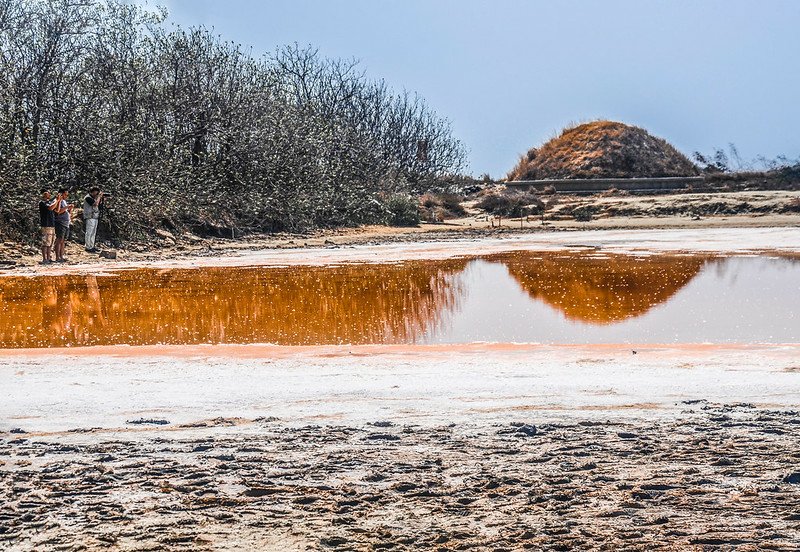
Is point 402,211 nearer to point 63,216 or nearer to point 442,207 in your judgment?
point 442,207

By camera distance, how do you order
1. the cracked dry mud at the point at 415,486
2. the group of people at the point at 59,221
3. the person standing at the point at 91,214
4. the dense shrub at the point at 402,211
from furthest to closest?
1. the dense shrub at the point at 402,211
2. the person standing at the point at 91,214
3. the group of people at the point at 59,221
4. the cracked dry mud at the point at 415,486

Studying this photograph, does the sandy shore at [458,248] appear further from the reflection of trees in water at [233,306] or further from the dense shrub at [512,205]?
the dense shrub at [512,205]

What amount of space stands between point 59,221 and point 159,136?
8617 mm

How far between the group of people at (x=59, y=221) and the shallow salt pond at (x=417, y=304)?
2.40 m

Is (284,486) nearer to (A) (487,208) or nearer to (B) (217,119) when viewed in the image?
(B) (217,119)

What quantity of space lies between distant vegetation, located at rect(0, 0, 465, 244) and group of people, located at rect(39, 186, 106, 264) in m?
1.31

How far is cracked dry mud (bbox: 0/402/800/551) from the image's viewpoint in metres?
4.40

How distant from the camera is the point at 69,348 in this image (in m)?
10.2

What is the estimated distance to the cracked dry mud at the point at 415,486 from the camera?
440 centimetres

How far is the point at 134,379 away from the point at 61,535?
3.69 m

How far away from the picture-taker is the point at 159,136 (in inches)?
1178

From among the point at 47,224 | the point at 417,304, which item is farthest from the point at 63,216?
the point at 417,304

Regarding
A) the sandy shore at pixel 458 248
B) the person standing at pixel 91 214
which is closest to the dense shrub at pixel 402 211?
the sandy shore at pixel 458 248

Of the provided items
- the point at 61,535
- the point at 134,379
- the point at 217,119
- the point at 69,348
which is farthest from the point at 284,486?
the point at 217,119
